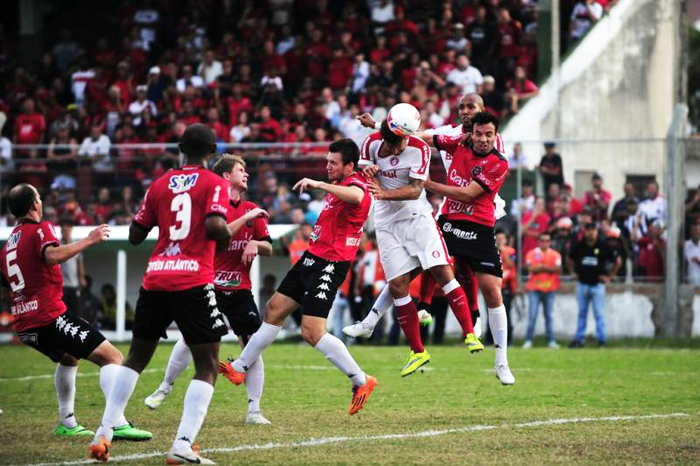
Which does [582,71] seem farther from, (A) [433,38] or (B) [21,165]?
(B) [21,165]

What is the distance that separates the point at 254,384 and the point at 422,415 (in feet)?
5.28

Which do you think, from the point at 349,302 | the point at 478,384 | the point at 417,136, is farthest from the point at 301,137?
the point at 417,136

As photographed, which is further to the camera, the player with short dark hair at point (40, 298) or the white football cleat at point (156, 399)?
the white football cleat at point (156, 399)

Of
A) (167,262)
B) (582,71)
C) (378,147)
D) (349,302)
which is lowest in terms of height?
(349,302)

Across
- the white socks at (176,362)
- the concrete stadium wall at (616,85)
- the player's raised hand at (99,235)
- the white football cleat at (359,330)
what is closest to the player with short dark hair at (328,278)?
the white socks at (176,362)

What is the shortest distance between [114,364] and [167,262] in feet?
6.32

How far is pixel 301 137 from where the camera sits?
2558cm

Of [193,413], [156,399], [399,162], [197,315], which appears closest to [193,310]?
[197,315]

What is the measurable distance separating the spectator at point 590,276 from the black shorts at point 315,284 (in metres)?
11.6

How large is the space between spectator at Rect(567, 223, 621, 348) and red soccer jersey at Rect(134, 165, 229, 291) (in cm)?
1456

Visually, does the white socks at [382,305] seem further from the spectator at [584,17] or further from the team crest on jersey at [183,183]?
the spectator at [584,17]

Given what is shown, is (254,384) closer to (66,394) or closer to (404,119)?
(66,394)

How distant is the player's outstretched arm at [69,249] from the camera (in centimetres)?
874

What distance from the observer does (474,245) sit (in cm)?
1213
